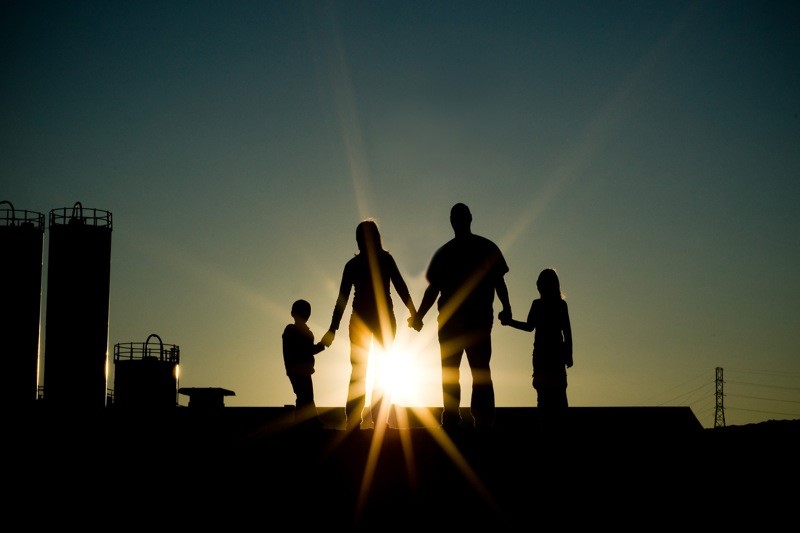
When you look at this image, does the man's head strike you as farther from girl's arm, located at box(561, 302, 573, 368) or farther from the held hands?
girl's arm, located at box(561, 302, 573, 368)

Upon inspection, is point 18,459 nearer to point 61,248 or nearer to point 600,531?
point 600,531

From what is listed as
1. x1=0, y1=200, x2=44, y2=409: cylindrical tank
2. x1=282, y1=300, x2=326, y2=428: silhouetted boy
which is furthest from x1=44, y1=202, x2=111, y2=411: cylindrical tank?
x1=282, y1=300, x2=326, y2=428: silhouetted boy

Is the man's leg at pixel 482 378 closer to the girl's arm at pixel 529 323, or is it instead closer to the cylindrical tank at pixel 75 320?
the girl's arm at pixel 529 323

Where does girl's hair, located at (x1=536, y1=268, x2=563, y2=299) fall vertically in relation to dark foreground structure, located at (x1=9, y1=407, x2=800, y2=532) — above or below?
above

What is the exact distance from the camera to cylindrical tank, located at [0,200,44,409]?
34188 mm

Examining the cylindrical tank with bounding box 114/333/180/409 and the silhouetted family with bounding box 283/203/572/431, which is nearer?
the silhouetted family with bounding box 283/203/572/431

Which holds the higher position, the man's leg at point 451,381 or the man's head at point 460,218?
the man's head at point 460,218

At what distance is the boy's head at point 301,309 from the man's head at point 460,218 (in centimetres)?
227

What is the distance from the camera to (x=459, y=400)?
8992mm

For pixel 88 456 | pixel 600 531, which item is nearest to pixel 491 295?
pixel 600 531

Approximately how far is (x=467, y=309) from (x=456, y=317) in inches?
5.7

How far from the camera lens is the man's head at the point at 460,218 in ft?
29.6

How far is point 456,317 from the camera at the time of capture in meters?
8.98

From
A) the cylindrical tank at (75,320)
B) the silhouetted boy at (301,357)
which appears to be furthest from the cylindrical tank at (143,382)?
the silhouetted boy at (301,357)
